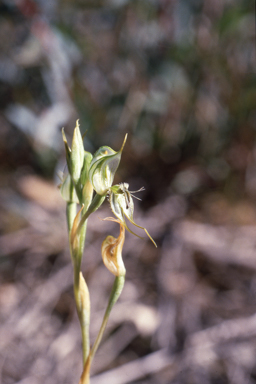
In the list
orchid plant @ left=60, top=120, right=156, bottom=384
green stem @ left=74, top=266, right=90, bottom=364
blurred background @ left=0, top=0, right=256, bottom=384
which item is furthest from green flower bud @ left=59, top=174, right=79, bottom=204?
blurred background @ left=0, top=0, right=256, bottom=384

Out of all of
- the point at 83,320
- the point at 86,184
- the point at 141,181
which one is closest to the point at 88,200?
the point at 86,184

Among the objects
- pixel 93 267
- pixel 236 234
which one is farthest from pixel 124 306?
pixel 236 234

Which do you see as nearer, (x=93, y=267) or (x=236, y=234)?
(x=93, y=267)

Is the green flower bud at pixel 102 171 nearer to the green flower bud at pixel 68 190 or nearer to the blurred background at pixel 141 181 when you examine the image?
the green flower bud at pixel 68 190

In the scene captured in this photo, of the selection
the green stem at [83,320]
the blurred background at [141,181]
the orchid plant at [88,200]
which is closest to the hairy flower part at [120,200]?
the orchid plant at [88,200]

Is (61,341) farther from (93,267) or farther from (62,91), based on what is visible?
(62,91)

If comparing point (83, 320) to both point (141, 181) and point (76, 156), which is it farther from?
point (141, 181)
